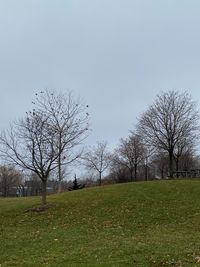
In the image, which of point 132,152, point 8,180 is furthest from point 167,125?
point 8,180

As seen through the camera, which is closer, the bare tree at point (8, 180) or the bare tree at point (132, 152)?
the bare tree at point (132, 152)

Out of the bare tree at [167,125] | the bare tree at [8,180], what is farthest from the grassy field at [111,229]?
the bare tree at [8,180]

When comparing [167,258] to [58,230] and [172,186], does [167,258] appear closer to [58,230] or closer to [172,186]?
[58,230]

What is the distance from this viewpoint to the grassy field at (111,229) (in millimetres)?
12961

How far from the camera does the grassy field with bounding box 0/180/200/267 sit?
13.0 meters

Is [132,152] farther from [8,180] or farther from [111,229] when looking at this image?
[111,229]

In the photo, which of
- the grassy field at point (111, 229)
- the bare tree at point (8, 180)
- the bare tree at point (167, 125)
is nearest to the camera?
the grassy field at point (111, 229)

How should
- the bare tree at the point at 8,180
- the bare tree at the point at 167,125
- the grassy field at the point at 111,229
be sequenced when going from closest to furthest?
the grassy field at the point at 111,229 → the bare tree at the point at 167,125 → the bare tree at the point at 8,180

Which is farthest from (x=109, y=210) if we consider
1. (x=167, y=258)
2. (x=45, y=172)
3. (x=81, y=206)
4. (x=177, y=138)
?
(x=177, y=138)

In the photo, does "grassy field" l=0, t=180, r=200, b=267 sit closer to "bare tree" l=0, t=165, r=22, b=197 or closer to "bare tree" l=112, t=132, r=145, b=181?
"bare tree" l=112, t=132, r=145, b=181

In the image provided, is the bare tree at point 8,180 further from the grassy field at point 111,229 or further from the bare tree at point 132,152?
the grassy field at point 111,229

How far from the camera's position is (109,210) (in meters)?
26.6

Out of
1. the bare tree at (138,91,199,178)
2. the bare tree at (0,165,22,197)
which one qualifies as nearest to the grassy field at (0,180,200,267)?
the bare tree at (138,91,199,178)

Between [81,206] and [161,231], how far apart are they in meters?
9.76
